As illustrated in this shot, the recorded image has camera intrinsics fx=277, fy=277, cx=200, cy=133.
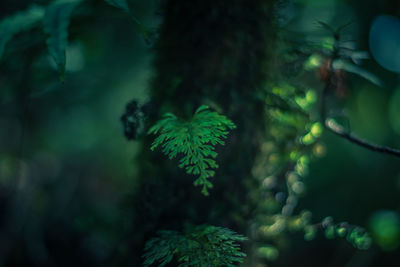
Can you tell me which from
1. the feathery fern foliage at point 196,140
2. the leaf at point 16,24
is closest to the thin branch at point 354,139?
the feathery fern foliage at point 196,140

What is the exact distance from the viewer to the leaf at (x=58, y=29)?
2.76 ft

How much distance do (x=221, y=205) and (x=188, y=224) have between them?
150mm

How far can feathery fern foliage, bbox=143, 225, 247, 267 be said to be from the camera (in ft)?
2.45

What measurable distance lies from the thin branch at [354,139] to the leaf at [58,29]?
1.07 m

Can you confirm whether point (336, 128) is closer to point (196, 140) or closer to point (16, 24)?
point (196, 140)

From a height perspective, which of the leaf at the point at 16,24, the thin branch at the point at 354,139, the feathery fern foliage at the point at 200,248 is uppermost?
the leaf at the point at 16,24

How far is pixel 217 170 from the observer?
1.09 meters

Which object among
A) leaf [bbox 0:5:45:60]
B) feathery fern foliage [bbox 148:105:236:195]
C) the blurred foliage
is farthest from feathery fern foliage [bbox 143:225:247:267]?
leaf [bbox 0:5:45:60]

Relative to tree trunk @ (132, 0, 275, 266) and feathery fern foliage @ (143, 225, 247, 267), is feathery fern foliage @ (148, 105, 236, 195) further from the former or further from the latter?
tree trunk @ (132, 0, 275, 266)

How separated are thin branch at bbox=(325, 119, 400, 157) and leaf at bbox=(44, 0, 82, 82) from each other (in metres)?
1.07

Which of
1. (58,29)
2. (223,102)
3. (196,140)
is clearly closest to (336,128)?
(223,102)

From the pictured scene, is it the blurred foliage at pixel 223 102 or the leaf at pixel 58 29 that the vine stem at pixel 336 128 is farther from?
the leaf at pixel 58 29

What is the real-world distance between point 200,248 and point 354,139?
74 cm

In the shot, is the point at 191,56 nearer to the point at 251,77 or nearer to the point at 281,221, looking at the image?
the point at 251,77
